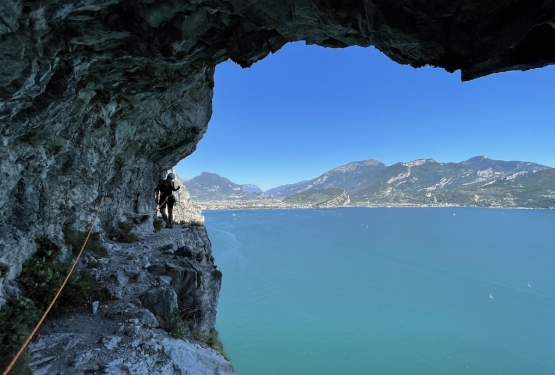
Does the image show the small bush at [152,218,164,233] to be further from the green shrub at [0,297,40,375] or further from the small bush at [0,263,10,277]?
the green shrub at [0,297,40,375]

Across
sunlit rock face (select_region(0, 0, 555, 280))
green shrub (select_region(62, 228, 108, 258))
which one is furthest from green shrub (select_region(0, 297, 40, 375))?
green shrub (select_region(62, 228, 108, 258))

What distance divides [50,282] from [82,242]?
3450 mm

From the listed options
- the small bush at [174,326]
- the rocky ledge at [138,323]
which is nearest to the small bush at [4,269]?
the rocky ledge at [138,323]

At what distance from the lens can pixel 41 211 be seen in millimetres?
9219

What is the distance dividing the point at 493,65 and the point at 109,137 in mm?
14031

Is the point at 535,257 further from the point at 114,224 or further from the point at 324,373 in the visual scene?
the point at 114,224

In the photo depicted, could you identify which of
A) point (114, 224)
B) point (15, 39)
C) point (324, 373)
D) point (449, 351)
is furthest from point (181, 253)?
point (449, 351)

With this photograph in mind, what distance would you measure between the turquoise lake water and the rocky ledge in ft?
68.8

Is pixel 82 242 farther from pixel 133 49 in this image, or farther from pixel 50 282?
pixel 133 49

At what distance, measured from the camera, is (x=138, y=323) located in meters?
8.04

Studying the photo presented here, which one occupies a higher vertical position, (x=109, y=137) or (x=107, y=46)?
(x=107, y=46)

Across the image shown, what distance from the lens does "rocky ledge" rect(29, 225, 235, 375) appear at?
6482 mm

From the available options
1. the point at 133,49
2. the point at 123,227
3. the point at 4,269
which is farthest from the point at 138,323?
the point at 123,227

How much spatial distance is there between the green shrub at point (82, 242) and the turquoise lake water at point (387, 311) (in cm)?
2242
